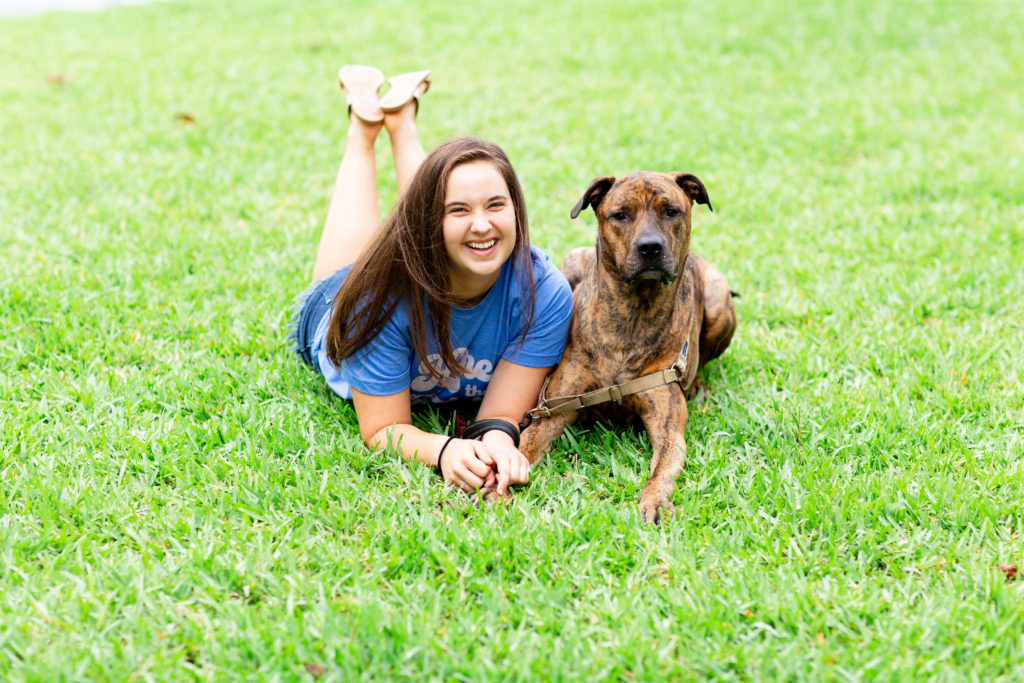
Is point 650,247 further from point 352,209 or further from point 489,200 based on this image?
point 352,209

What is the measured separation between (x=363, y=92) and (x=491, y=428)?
257cm

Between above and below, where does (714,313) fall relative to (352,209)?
below

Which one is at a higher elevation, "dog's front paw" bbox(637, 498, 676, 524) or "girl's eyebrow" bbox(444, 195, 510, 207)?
"girl's eyebrow" bbox(444, 195, 510, 207)

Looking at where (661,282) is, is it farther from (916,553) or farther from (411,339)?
(916,553)

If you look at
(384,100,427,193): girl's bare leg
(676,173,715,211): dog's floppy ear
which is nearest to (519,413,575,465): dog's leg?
(676,173,715,211): dog's floppy ear

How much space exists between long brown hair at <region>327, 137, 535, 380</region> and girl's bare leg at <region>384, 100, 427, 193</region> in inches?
62.6

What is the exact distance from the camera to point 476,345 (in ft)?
12.7

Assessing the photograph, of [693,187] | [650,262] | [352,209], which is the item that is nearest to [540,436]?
[650,262]

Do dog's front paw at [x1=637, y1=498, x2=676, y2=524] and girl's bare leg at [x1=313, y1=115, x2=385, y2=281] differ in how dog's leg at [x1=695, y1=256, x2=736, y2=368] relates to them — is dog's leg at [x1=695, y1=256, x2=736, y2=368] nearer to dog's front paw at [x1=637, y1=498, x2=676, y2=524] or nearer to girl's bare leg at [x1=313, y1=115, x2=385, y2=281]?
dog's front paw at [x1=637, y1=498, x2=676, y2=524]

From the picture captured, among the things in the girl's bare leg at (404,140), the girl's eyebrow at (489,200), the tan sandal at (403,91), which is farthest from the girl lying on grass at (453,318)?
the tan sandal at (403,91)

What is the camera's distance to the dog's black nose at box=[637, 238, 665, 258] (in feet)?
11.3

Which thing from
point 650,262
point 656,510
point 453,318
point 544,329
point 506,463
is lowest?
point 656,510

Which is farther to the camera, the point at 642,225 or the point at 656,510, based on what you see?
the point at 642,225

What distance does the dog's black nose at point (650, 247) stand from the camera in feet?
11.3
